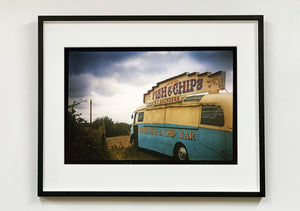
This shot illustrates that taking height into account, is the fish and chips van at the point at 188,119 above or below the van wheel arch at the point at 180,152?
above

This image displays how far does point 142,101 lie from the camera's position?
86 centimetres

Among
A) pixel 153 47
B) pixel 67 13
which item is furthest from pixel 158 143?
pixel 67 13

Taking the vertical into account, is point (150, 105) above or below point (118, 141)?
above

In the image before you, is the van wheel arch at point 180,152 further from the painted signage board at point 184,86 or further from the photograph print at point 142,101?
the painted signage board at point 184,86

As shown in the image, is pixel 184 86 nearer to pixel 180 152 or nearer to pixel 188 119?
pixel 188 119

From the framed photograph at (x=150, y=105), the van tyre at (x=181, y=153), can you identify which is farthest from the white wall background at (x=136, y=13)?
the van tyre at (x=181, y=153)

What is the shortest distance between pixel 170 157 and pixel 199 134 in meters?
0.13

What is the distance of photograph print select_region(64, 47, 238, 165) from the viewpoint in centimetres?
85

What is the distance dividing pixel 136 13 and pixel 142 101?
0.33 m

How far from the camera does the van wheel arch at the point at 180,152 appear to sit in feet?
2.78

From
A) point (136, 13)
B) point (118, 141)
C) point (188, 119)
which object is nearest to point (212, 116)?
point (188, 119)
